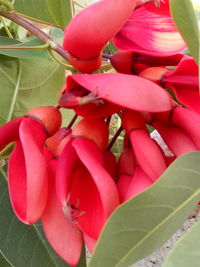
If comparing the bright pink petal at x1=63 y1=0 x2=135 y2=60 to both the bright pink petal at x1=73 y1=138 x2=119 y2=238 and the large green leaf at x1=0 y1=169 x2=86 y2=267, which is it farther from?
the large green leaf at x1=0 y1=169 x2=86 y2=267

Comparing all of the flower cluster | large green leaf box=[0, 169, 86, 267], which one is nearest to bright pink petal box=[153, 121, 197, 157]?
the flower cluster

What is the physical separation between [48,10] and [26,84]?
0.11m

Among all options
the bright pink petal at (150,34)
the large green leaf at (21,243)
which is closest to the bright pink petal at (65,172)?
the bright pink petal at (150,34)

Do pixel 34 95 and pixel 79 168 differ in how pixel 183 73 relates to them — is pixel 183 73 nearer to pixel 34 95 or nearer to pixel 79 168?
pixel 79 168

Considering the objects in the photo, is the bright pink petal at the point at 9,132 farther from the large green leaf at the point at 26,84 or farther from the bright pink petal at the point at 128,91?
the large green leaf at the point at 26,84

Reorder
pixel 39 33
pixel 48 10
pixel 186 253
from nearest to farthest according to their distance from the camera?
pixel 186 253
pixel 39 33
pixel 48 10

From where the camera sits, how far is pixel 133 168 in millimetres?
453

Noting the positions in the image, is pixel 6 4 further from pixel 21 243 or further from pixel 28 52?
pixel 21 243

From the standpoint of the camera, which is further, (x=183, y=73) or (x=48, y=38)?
(x=48, y=38)

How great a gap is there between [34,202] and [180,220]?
106 millimetres

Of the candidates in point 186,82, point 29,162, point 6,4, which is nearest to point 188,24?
point 186,82

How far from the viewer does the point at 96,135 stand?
458 mm

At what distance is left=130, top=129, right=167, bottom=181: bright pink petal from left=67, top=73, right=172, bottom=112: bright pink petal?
0.03 m

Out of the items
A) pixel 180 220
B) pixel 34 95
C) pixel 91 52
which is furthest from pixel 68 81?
pixel 34 95
